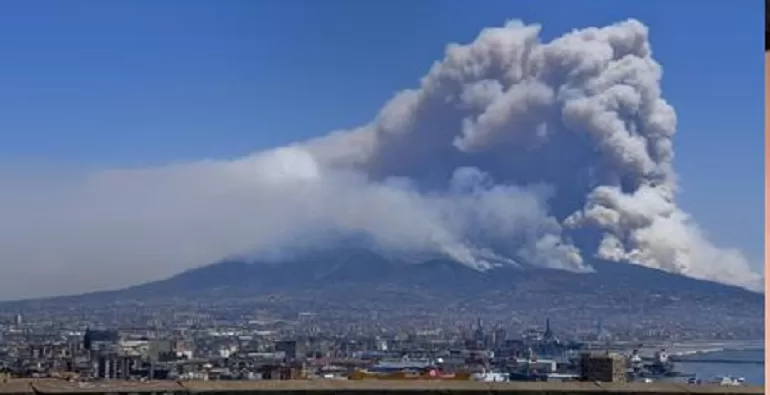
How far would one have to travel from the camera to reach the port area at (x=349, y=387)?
3.29 m

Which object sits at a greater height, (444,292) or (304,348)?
(444,292)

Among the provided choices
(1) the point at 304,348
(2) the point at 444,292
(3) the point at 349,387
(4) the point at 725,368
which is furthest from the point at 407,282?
(3) the point at 349,387

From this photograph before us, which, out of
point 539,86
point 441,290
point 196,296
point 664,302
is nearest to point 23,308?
point 196,296

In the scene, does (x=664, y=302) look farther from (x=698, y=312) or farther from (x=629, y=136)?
(x=629, y=136)

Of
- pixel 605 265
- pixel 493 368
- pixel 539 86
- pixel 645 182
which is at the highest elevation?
pixel 539 86

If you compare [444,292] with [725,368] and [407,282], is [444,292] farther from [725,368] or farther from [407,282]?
[725,368]

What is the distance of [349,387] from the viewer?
11.3 feet

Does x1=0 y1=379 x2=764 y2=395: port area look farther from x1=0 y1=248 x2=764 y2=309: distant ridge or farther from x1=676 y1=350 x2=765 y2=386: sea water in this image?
x1=0 y1=248 x2=764 y2=309: distant ridge

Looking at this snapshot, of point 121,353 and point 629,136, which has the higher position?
point 629,136

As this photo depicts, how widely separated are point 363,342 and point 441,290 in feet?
17.1

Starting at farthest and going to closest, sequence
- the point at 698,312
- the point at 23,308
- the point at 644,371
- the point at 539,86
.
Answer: the point at 539,86 < the point at 698,312 < the point at 23,308 < the point at 644,371

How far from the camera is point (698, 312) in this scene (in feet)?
33.4

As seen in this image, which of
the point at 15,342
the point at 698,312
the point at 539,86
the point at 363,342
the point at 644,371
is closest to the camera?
the point at 644,371

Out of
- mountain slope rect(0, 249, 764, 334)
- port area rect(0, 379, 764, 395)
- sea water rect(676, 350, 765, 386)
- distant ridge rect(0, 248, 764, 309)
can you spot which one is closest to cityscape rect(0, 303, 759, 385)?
A: sea water rect(676, 350, 765, 386)
